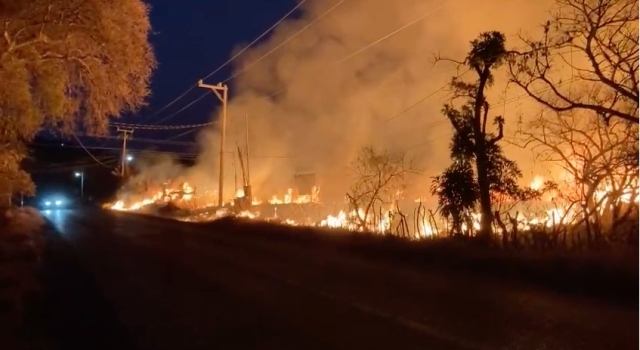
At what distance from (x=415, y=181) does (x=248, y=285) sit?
65.7 feet

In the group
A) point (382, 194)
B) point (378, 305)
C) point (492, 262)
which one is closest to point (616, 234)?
point (492, 262)

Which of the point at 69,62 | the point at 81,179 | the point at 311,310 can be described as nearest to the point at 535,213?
the point at 311,310

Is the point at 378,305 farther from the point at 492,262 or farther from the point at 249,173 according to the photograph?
the point at 249,173

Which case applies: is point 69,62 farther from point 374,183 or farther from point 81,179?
point 81,179

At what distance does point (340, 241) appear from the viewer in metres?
17.7

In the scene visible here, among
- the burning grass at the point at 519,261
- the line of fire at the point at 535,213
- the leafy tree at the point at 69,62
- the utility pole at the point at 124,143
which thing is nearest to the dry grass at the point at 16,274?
the leafy tree at the point at 69,62

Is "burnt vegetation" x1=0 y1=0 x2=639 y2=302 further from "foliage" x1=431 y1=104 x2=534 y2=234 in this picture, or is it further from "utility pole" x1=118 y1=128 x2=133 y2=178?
"utility pole" x1=118 y1=128 x2=133 y2=178

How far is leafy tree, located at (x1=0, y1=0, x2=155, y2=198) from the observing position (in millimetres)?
13789

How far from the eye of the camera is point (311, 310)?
349 inches

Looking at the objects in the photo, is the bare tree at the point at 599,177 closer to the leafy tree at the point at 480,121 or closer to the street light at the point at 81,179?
the leafy tree at the point at 480,121

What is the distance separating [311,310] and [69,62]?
9.51m

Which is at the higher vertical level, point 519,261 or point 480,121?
point 480,121

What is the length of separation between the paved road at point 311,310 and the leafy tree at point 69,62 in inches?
142

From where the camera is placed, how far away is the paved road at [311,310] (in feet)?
23.7
